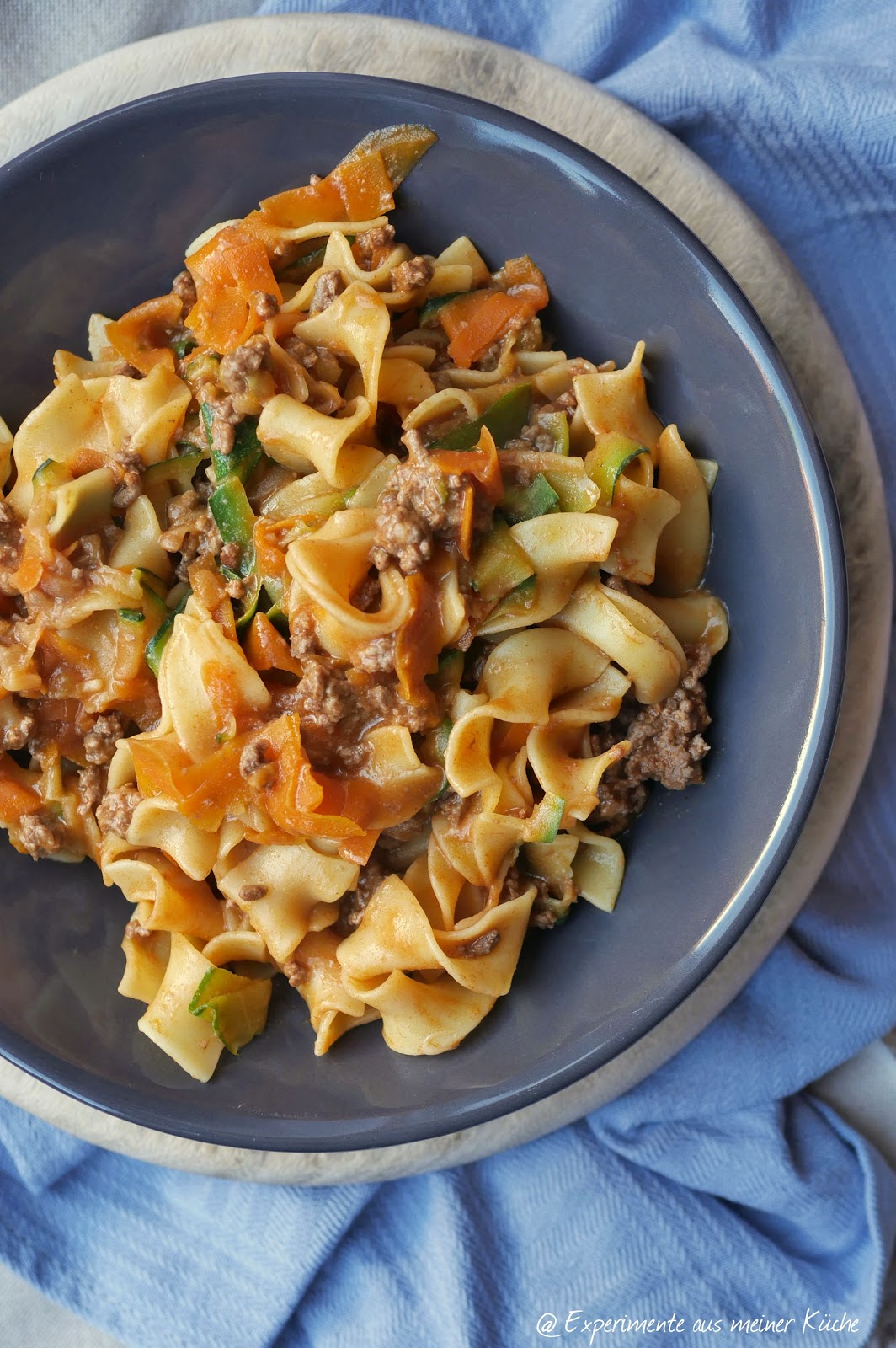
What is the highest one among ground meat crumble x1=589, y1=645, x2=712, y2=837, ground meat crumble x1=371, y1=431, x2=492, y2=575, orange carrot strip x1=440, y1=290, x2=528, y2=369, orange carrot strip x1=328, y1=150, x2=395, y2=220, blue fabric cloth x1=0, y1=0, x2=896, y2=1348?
orange carrot strip x1=328, y1=150, x2=395, y2=220

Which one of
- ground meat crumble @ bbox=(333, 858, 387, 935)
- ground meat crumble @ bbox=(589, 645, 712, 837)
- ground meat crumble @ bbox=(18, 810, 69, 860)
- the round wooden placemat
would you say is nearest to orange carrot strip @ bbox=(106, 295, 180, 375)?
the round wooden placemat

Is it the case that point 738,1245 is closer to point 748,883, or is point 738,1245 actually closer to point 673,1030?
point 673,1030

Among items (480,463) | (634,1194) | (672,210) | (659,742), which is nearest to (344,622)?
(480,463)

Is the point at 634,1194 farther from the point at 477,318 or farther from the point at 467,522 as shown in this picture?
the point at 477,318

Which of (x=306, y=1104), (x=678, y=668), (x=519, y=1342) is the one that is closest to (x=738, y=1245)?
(x=519, y=1342)

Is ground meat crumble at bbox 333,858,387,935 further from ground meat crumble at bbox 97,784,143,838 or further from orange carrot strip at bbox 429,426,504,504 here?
orange carrot strip at bbox 429,426,504,504

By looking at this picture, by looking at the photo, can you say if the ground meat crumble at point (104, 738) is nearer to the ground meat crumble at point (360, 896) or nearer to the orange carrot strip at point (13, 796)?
the orange carrot strip at point (13, 796)
